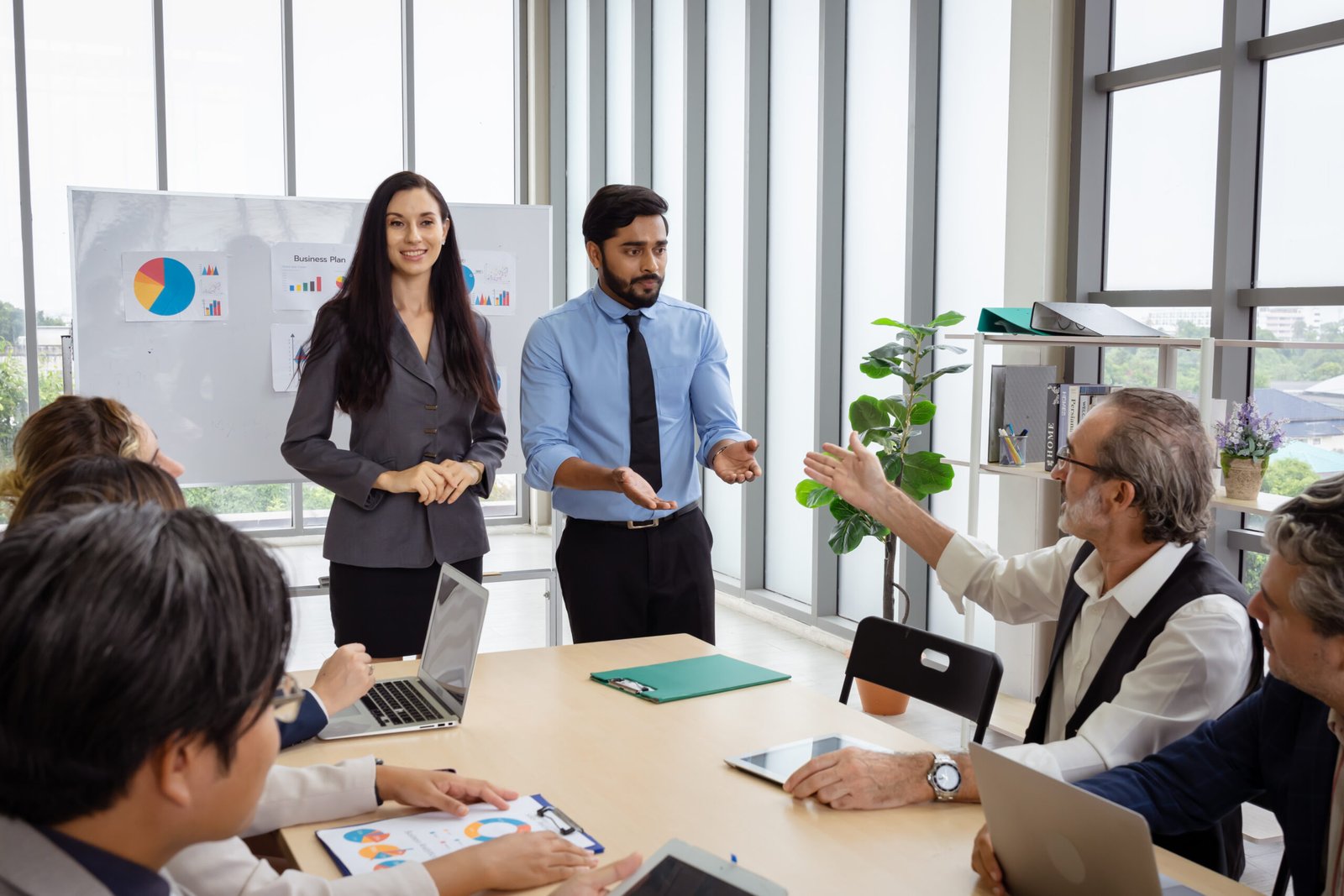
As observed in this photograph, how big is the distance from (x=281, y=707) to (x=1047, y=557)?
6.21 ft

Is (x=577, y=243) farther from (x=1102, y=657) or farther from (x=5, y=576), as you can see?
(x=5, y=576)

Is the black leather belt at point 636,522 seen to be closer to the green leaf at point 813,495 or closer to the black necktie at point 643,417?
the black necktie at point 643,417

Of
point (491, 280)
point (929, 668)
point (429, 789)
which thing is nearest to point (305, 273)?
point (491, 280)

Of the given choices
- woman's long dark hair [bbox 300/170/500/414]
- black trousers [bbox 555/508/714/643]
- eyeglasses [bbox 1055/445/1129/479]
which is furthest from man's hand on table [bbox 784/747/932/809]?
woman's long dark hair [bbox 300/170/500/414]

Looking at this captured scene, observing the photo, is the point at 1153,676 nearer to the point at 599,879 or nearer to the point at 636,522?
the point at 599,879

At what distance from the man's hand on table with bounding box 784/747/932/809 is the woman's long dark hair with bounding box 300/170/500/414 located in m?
1.70

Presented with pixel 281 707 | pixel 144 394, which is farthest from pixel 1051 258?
pixel 281 707

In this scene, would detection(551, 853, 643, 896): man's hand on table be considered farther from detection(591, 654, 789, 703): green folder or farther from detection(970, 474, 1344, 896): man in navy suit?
detection(591, 654, 789, 703): green folder

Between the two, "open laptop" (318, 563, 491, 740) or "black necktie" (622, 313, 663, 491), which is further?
"black necktie" (622, 313, 663, 491)

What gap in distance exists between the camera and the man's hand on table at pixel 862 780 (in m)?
1.77

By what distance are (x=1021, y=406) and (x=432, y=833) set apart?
296cm

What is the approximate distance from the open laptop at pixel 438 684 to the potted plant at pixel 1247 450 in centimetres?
228

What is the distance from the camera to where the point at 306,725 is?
6.66ft

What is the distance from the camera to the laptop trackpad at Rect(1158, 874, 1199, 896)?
148 cm
